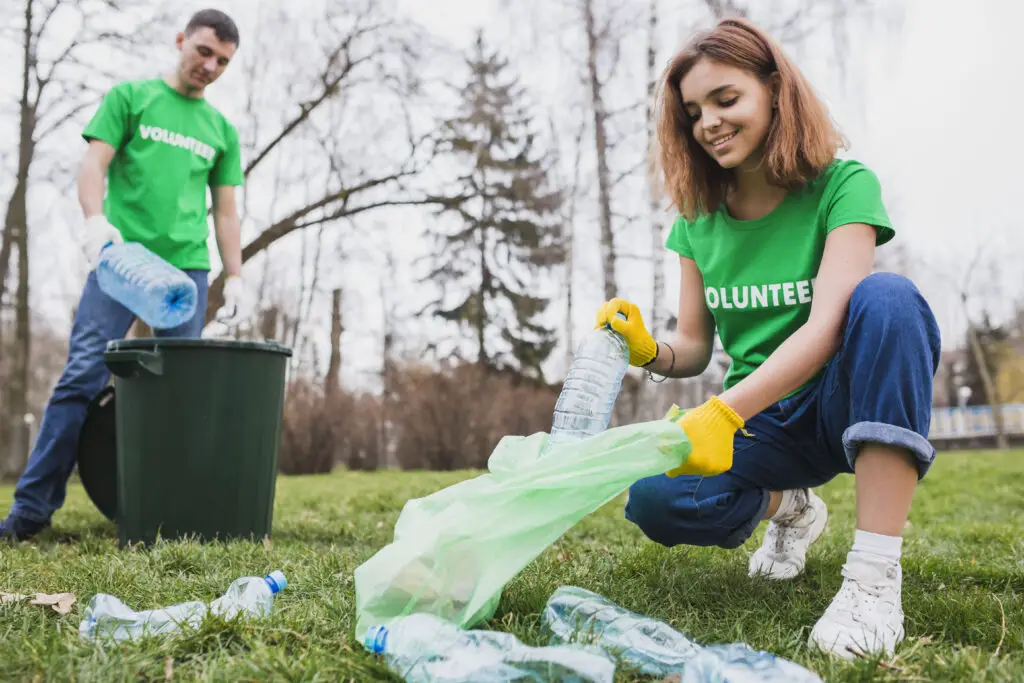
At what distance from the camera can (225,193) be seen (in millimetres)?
3514

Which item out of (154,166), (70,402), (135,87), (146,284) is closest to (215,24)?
(135,87)

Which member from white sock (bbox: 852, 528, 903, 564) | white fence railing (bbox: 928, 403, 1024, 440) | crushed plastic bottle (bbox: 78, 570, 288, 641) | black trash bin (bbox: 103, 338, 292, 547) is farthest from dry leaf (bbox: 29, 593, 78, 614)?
white fence railing (bbox: 928, 403, 1024, 440)

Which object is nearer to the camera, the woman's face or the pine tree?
the woman's face

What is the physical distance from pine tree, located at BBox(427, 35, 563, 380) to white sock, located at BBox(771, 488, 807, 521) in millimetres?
Answer: 9312

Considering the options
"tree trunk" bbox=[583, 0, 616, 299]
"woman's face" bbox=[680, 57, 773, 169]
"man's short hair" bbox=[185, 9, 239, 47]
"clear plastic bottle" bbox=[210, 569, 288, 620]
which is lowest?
"clear plastic bottle" bbox=[210, 569, 288, 620]

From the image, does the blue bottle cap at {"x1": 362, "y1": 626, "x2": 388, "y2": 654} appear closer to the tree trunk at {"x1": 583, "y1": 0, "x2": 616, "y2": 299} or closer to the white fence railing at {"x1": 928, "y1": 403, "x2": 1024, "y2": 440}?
the tree trunk at {"x1": 583, "y1": 0, "x2": 616, "y2": 299}

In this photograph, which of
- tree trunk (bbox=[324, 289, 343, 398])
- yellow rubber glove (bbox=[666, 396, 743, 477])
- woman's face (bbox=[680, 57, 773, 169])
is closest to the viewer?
yellow rubber glove (bbox=[666, 396, 743, 477])

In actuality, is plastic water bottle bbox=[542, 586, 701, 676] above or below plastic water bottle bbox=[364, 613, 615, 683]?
below

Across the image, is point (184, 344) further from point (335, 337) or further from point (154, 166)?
point (335, 337)

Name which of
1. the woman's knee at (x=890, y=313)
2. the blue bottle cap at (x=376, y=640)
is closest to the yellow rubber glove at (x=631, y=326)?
the woman's knee at (x=890, y=313)

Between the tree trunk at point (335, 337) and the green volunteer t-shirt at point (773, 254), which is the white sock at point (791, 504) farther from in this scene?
the tree trunk at point (335, 337)

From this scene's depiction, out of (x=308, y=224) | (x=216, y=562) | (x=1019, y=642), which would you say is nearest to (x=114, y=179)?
(x=216, y=562)

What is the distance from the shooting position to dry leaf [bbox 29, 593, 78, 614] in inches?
66.6

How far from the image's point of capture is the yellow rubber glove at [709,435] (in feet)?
4.71
